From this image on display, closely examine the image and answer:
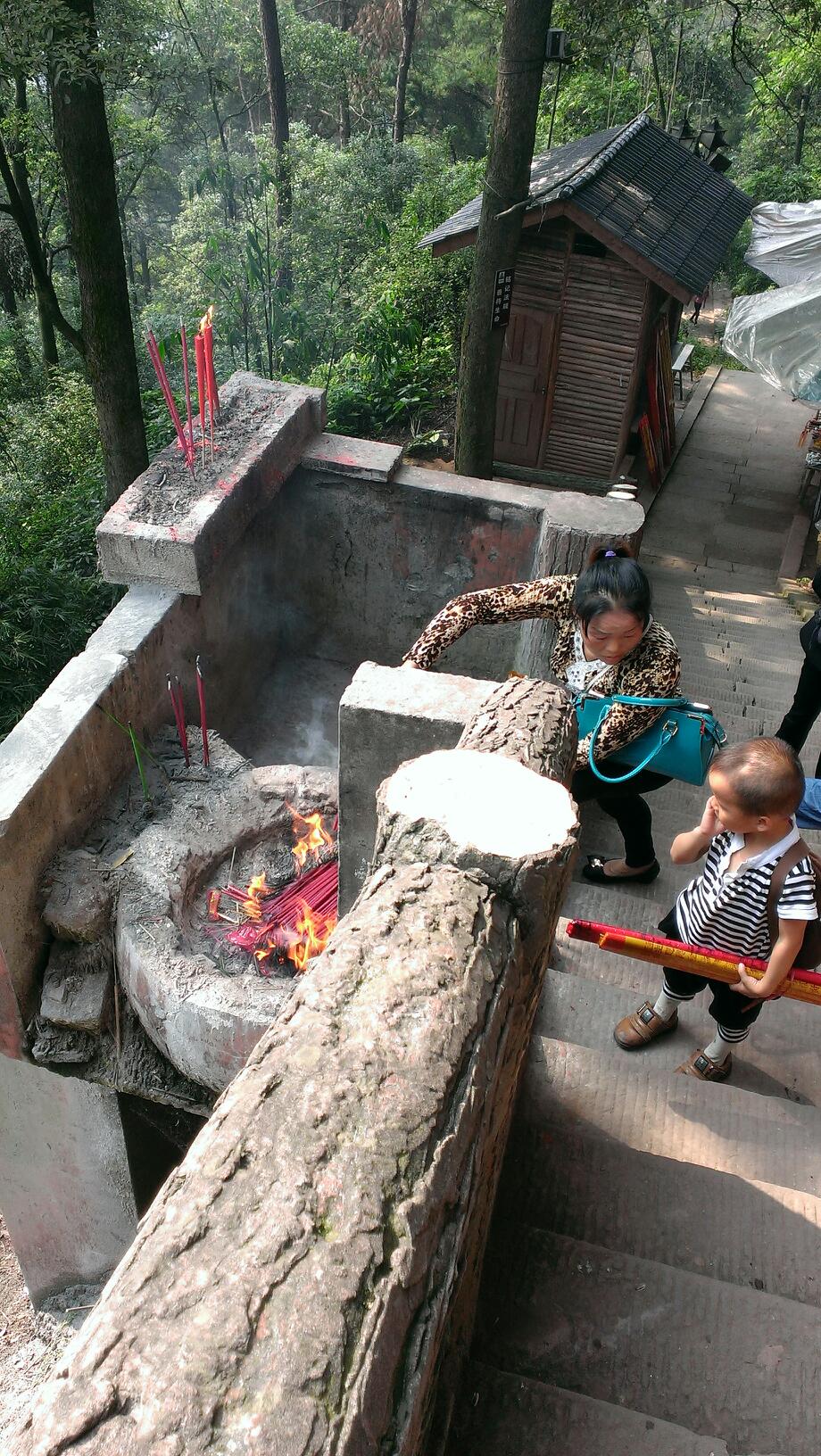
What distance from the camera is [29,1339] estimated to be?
6105 millimetres

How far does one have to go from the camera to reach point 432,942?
2.02 metres

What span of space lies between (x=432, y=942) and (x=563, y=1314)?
1.05 m

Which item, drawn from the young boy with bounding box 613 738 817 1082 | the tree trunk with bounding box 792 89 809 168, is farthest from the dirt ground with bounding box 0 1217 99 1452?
the tree trunk with bounding box 792 89 809 168

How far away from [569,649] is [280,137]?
17.2 meters

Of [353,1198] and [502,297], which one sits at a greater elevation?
[353,1198]

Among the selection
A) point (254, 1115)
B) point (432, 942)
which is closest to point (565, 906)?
point (432, 942)

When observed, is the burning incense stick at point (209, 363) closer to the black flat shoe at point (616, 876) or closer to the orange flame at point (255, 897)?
the orange flame at point (255, 897)

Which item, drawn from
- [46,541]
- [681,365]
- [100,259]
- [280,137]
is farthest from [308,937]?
[280,137]

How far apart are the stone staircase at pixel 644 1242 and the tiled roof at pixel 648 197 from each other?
753 cm

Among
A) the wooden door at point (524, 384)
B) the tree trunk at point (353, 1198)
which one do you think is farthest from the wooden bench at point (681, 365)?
the tree trunk at point (353, 1198)

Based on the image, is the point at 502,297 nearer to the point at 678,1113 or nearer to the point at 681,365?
the point at 678,1113

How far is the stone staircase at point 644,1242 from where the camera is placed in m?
2.12

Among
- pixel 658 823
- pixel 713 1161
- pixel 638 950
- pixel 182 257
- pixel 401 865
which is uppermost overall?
pixel 401 865

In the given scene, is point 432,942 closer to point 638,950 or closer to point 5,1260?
point 638,950
